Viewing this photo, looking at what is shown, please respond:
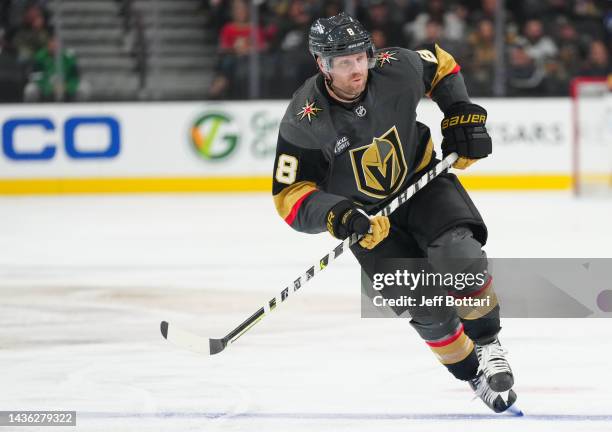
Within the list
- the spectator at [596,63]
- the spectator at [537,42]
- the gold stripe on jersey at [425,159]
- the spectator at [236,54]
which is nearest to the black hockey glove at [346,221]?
the gold stripe on jersey at [425,159]

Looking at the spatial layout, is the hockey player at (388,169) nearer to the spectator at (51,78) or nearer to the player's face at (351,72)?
the player's face at (351,72)

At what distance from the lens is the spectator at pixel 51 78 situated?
31.2ft

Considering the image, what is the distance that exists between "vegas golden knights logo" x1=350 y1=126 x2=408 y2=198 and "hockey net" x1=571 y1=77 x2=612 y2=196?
19.9 ft

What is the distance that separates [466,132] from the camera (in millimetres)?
3375

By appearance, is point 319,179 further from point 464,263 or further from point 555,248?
point 555,248

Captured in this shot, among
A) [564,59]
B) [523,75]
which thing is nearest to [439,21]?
[523,75]

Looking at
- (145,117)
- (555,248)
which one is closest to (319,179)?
(555,248)

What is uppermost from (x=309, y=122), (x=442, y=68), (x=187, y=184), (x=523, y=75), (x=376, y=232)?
(x=442, y=68)

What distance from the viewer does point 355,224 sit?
10.2ft

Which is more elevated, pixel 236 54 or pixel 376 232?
pixel 376 232

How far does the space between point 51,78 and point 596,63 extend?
4365 millimetres

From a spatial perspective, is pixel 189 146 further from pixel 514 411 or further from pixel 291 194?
pixel 514 411

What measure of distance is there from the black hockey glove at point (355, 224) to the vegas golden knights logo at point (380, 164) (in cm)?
15

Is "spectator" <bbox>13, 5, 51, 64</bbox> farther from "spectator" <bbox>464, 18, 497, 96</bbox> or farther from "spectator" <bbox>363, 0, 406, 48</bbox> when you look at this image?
"spectator" <bbox>464, 18, 497, 96</bbox>
